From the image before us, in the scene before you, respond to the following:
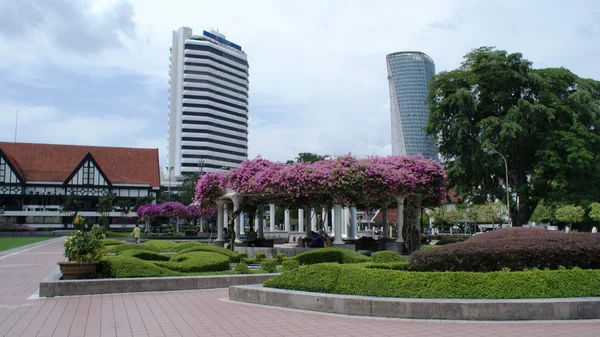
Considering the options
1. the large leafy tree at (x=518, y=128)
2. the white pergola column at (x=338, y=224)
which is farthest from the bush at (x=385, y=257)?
the large leafy tree at (x=518, y=128)

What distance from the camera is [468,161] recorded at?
38031mm

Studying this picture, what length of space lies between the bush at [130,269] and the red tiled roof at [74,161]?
7011cm

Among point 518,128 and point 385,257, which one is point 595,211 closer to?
point 518,128

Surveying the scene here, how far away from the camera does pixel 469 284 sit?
30.4 ft

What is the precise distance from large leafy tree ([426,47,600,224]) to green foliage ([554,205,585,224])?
150 centimetres

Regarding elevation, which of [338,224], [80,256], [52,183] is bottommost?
[80,256]

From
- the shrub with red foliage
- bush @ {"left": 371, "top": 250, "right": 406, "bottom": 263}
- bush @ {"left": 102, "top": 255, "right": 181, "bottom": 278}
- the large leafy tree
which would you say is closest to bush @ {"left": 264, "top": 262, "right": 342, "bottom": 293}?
the shrub with red foliage

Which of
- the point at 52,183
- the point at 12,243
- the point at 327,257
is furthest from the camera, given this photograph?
the point at 52,183

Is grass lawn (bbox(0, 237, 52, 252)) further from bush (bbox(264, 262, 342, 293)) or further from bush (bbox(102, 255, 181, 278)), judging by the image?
bush (bbox(264, 262, 342, 293))

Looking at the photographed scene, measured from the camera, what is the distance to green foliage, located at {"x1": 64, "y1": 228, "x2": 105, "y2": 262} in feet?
43.4

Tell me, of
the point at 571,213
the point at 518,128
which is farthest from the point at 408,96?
the point at 518,128

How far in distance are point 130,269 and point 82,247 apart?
1.38 metres

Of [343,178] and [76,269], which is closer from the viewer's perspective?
[76,269]

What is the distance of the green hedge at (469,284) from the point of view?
907cm
